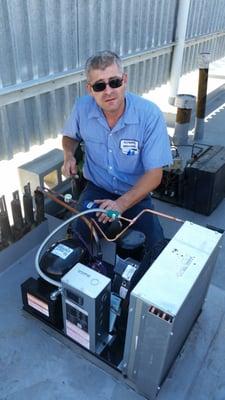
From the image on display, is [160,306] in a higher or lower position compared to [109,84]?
lower

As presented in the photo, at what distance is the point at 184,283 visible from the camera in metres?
1.10

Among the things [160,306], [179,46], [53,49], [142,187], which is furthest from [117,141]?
[179,46]

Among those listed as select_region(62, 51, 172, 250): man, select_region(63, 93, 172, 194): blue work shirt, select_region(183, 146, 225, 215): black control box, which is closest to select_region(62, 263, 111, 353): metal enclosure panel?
select_region(62, 51, 172, 250): man

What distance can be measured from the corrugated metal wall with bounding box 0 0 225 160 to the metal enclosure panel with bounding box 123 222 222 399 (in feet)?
5.75

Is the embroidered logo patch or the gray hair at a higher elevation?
the gray hair

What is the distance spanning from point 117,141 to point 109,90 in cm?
31

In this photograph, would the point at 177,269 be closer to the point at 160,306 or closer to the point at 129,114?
the point at 160,306

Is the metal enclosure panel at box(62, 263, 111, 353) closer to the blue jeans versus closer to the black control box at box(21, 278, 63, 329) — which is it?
the black control box at box(21, 278, 63, 329)

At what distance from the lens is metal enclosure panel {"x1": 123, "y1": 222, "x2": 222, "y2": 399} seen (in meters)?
1.04

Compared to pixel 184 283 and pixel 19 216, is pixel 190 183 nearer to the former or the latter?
pixel 19 216

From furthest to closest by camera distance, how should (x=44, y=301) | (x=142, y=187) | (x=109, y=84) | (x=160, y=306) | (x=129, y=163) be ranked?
(x=129, y=163) → (x=142, y=187) → (x=109, y=84) → (x=44, y=301) → (x=160, y=306)

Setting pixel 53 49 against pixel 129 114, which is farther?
pixel 53 49

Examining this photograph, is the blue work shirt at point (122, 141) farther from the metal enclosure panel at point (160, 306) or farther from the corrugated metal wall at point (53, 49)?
the corrugated metal wall at point (53, 49)

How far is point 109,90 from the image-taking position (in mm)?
1579
